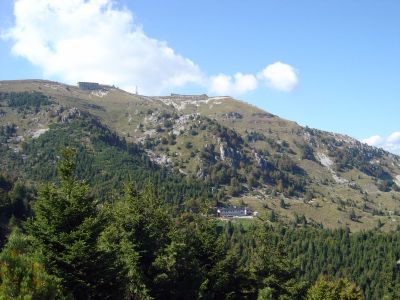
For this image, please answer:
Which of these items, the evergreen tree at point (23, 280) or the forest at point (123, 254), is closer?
the evergreen tree at point (23, 280)

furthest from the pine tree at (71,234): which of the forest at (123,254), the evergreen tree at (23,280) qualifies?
the evergreen tree at (23,280)

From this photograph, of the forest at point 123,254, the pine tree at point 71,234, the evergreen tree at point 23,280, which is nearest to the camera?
the evergreen tree at point 23,280

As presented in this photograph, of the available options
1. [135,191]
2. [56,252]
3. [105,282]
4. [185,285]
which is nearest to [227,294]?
[185,285]

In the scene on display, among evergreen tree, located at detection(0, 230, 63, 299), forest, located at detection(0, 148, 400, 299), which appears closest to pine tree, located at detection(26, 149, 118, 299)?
forest, located at detection(0, 148, 400, 299)

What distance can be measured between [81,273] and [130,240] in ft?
38.6

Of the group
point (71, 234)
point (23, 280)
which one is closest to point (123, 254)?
point (71, 234)

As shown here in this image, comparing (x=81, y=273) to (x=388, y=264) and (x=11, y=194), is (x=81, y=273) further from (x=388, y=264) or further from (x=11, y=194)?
(x=388, y=264)

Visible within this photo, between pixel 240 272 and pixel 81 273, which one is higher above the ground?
pixel 81 273

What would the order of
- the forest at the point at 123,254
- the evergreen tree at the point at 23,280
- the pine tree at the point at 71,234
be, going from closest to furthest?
the evergreen tree at the point at 23,280, the forest at the point at 123,254, the pine tree at the point at 71,234

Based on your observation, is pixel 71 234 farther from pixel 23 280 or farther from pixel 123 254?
pixel 123 254

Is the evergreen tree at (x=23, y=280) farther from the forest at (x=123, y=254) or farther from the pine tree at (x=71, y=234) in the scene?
the pine tree at (x=71, y=234)

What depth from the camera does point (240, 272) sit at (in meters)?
50.9

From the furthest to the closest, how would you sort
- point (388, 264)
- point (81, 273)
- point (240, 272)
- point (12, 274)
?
point (388, 264) < point (240, 272) < point (81, 273) < point (12, 274)

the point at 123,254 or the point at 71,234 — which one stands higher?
the point at 71,234
